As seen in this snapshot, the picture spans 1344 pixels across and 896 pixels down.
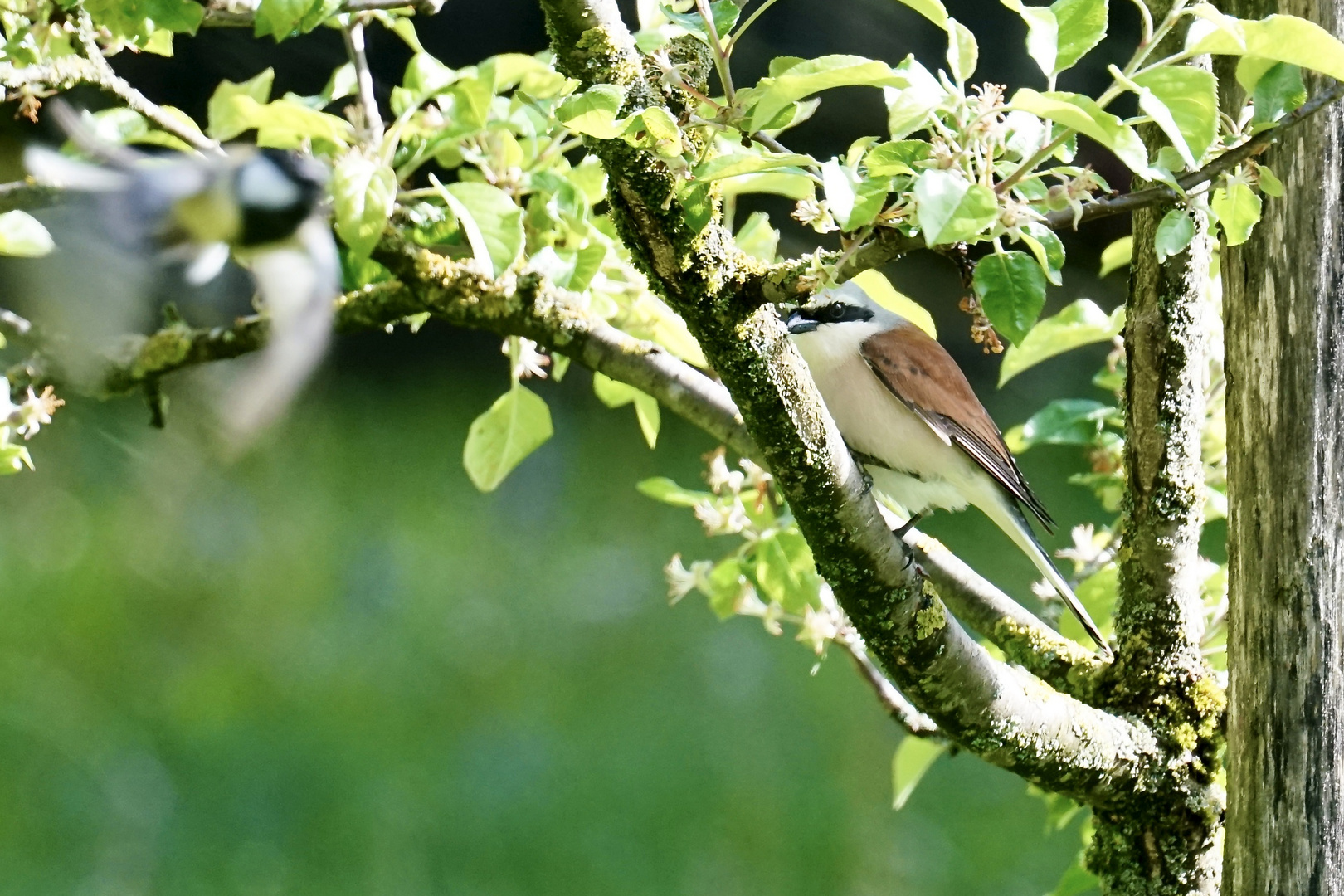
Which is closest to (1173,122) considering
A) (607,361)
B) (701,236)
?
(701,236)

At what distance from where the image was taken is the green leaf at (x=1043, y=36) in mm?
753

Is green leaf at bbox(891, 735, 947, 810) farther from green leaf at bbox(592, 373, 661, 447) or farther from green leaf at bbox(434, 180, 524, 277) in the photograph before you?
green leaf at bbox(434, 180, 524, 277)

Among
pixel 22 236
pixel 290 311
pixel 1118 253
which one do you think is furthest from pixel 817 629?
pixel 22 236

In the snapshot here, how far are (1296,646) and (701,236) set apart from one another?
0.70 m

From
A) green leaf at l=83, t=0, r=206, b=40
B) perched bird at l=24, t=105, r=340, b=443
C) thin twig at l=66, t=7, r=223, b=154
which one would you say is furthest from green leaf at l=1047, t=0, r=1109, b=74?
thin twig at l=66, t=7, r=223, b=154

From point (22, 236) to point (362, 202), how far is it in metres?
0.31

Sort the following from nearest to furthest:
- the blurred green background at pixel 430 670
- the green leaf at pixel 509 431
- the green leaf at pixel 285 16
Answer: the green leaf at pixel 285 16 < the green leaf at pixel 509 431 < the blurred green background at pixel 430 670

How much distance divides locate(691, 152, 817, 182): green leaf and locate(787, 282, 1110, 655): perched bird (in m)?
0.95

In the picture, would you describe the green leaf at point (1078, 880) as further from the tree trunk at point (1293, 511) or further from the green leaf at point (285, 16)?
the green leaf at point (285, 16)

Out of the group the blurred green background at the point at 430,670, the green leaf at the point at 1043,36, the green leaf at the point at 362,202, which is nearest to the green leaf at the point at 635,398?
the green leaf at the point at 362,202

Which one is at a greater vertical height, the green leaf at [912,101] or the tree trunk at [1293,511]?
the green leaf at [912,101]

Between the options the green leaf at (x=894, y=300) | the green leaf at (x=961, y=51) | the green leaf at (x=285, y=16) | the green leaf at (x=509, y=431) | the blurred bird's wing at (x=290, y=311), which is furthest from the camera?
the green leaf at (x=509, y=431)

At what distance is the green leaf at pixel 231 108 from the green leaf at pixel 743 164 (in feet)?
1.94

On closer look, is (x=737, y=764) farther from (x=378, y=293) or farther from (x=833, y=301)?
(x=378, y=293)
